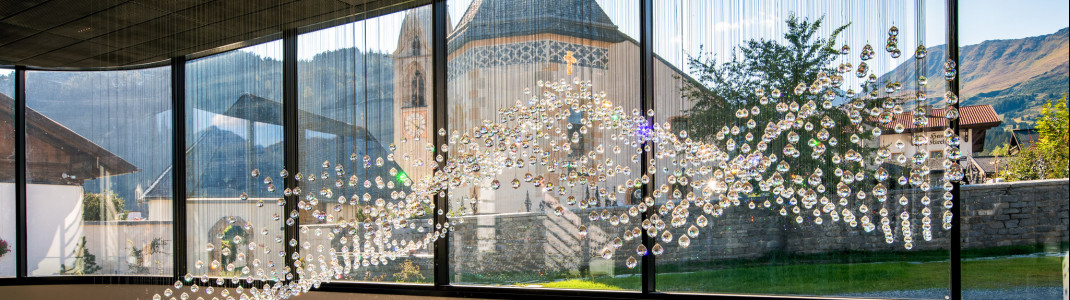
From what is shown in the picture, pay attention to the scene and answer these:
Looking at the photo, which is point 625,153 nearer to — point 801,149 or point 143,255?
point 801,149

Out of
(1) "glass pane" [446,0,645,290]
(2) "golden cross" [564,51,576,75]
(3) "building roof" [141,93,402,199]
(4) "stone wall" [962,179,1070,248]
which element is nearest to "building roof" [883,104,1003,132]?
(4) "stone wall" [962,179,1070,248]

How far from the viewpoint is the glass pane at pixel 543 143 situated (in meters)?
3.96

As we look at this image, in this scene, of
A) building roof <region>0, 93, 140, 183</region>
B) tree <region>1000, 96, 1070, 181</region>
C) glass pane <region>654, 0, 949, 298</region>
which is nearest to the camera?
tree <region>1000, 96, 1070, 181</region>

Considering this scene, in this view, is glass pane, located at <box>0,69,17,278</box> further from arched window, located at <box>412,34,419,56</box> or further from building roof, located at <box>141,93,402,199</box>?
arched window, located at <box>412,34,419,56</box>

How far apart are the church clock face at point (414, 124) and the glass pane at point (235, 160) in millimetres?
1205

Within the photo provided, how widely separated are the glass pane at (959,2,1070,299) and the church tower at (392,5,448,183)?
3.33 metres

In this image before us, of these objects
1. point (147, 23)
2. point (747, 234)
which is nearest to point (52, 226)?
point (147, 23)

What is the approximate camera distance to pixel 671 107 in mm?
3840

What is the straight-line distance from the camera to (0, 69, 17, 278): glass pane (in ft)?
19.6

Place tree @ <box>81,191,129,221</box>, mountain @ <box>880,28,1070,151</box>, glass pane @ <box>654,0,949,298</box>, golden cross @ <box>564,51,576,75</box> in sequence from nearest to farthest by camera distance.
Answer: mountain @ <box>880,28,1070,151</box>, glass pane @ <box>654,0,949,298</box>, golden cross @ <box>564,51,576,75</box>, tree @ <box>81,191,129,221</box>

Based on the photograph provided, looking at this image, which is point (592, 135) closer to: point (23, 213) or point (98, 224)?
point (98, 224)

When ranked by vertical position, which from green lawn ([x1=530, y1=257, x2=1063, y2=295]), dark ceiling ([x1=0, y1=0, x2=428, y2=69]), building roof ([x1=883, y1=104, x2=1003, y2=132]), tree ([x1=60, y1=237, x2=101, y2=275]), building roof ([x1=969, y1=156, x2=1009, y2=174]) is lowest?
tree ([x1=60, y1=237, x2=101, y2=275])

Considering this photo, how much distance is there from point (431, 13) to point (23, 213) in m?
4.77

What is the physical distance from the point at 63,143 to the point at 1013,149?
7.69m
